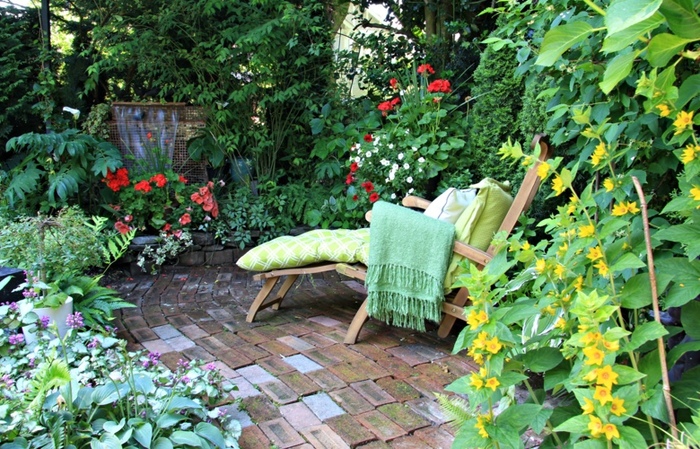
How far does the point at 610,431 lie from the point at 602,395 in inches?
2.3

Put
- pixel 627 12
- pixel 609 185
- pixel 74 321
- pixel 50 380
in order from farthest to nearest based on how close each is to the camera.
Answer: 1. pixel 74 321
2. pixel 50 380
3. pixel 609 185
4. pixel 627 12

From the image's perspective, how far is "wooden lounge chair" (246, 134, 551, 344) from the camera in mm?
2287

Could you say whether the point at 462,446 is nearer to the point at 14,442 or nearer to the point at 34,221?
the point at 14,442

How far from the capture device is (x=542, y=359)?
1.18 m

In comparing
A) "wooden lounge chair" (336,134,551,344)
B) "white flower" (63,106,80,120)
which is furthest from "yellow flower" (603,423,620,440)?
"white flower" (63,106,80,120)

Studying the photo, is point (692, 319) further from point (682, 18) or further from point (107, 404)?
point (107, 404)

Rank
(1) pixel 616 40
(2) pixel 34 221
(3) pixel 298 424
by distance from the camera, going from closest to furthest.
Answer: (1) pixel 616 40, (3) pixel 298 424, (2) pixel 34 221

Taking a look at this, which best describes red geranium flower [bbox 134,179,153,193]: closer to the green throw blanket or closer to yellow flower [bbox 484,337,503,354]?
the green throw blanket

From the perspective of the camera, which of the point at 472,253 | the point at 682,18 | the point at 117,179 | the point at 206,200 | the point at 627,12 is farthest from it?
the point at 206,200

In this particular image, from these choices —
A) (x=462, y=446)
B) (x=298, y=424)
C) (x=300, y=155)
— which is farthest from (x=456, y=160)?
(x=462, y=446)

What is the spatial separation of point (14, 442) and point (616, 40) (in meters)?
1.69

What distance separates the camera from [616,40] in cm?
82

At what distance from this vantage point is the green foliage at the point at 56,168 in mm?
3615

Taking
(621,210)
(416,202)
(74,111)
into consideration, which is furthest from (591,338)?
(74,111)
